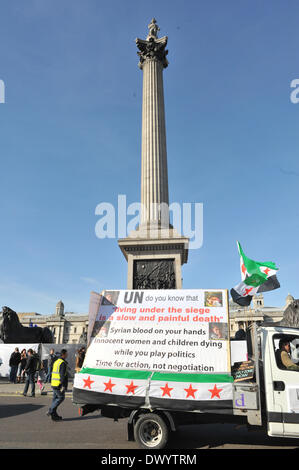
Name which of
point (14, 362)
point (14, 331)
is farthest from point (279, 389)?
point (14, 331)

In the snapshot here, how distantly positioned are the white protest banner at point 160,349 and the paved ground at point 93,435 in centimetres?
110

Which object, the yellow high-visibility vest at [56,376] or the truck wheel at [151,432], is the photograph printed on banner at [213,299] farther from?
the yellow high-visibility vest at [56,376]

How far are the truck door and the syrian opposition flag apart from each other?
581cm

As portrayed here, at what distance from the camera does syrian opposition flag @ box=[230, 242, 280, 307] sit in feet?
38.5

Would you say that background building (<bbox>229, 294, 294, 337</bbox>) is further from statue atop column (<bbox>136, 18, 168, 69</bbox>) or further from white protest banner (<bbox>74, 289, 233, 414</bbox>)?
white protest banner (<bbox>74, 289, 233, 414</bbox>)

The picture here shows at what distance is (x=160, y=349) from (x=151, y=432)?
1.61 meters

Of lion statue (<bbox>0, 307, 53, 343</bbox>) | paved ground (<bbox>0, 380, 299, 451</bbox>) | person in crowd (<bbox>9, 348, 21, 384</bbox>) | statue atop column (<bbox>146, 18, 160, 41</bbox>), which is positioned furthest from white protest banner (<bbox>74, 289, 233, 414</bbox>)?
statue atop column (<bbox>146, 18, 160, 41</bbox>)

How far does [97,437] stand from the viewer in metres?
7.15

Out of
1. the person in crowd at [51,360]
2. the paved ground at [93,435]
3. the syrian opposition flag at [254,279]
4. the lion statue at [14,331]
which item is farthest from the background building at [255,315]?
the paved ground at [93,435]

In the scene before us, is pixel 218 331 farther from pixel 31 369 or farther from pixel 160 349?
pixel 31 369

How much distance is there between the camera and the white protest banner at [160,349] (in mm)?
6223

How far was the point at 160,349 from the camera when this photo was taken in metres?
6.50

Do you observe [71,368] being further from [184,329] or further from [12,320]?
[184,329]

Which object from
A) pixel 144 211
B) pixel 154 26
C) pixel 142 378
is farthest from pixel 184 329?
pixel 154 26
